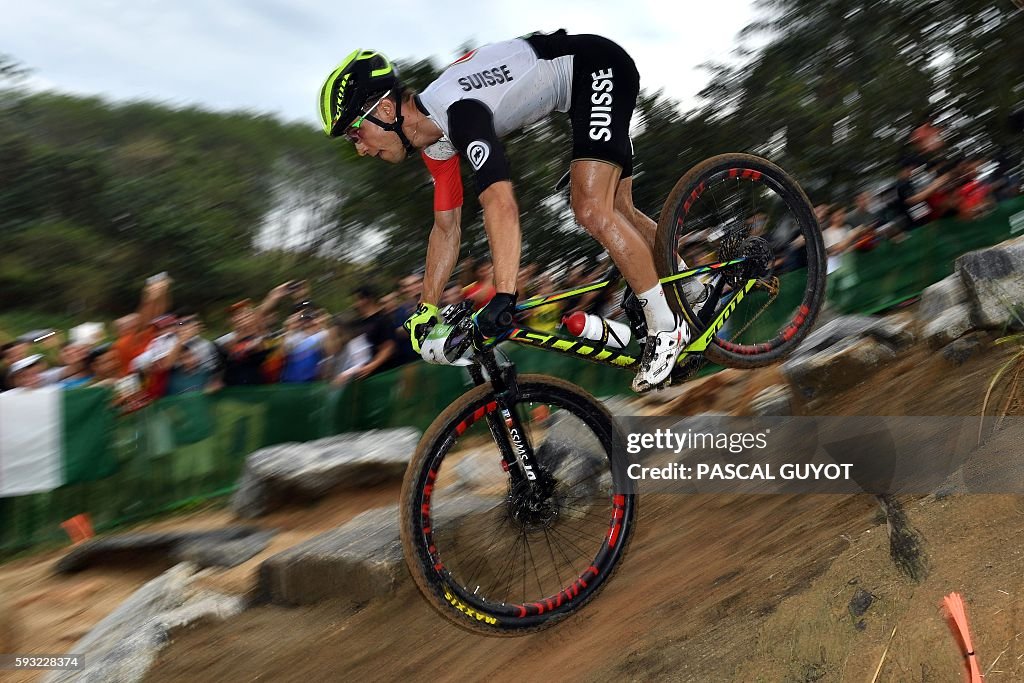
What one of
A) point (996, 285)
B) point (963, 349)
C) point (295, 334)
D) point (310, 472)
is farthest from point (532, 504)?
point (295, 334)

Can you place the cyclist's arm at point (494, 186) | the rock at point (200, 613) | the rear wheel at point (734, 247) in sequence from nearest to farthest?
the cyclist's arm at point (494, 186)
the rear wheel at point (734, 247)
the rock at point (200, 613)

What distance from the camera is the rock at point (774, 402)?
6.82 m

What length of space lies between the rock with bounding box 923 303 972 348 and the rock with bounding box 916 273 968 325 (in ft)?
0.20

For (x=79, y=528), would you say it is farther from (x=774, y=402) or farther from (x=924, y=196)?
(x=924, y=196)

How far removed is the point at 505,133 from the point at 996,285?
3656 millimetres

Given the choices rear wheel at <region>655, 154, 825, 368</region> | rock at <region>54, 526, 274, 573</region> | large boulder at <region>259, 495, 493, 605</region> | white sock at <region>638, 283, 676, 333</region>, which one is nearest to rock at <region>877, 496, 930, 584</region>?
rear wheel at <region>655, 154, 825, 368</region>

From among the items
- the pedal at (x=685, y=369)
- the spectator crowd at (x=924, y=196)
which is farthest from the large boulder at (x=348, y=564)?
the spectator crowd at (x=924, y=196)

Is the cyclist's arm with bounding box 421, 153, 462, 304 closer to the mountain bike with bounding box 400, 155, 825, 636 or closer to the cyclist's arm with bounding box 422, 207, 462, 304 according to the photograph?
the cyclist's arm with bounding box 422, 207, 462, 304

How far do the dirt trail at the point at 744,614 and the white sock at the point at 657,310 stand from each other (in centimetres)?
141

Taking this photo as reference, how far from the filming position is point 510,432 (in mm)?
4461

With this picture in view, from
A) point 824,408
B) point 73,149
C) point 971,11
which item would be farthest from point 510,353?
point 73,149

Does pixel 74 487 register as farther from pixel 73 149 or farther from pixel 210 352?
pixel 73 149

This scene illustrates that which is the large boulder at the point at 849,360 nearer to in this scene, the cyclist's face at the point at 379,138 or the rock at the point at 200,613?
the cyclist's face at the point at 379,138

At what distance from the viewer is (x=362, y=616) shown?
539cm
